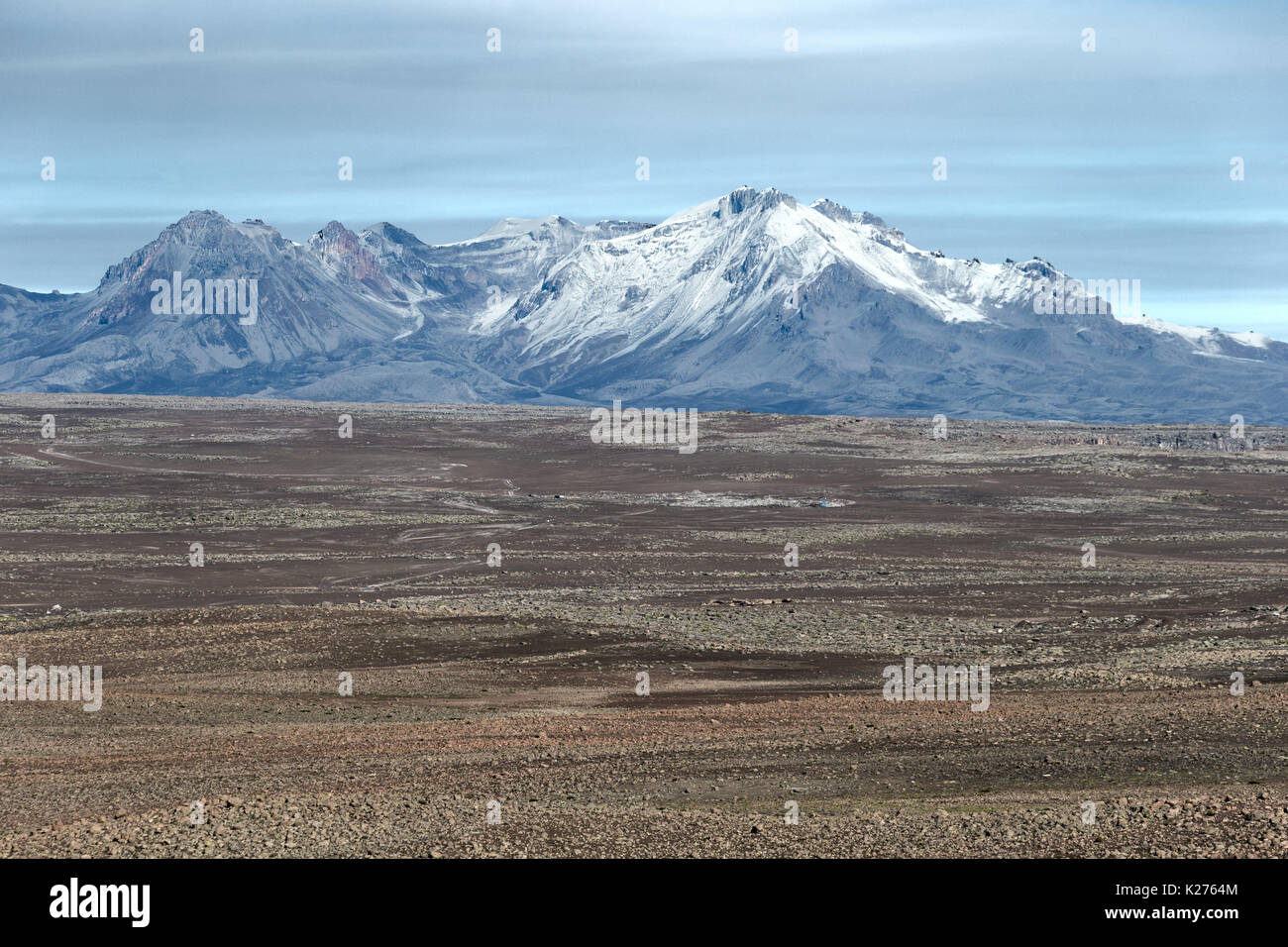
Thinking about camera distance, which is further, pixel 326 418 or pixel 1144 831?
pixel 326 418

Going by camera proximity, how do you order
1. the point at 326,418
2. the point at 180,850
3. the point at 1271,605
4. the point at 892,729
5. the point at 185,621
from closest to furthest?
1. the point at 180,850
2. the point at 892,729
3. the point at 185,621
4. the point at 1271,605
5. the point at 326,418

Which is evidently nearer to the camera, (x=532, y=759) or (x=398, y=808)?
(x=398, y=808)

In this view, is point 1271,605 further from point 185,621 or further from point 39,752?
point 39,752

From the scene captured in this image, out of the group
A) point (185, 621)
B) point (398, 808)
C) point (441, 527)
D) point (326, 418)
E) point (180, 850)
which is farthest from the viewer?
point (326, 418)

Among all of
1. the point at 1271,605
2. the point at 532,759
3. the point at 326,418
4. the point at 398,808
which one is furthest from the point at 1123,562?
the point at 326,418
